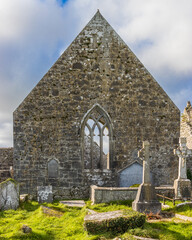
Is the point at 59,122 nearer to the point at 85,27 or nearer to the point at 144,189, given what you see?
the point at 85,27

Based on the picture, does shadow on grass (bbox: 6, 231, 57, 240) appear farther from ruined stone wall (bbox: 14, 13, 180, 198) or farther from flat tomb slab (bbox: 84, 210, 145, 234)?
ruined stone wall (bbox: 14, 13, 180, 198)

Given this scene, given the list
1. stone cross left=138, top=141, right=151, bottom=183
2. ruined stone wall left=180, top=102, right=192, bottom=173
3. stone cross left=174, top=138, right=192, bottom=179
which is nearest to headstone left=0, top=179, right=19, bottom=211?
stone cross left=138, top=141, right=151, bottom=183

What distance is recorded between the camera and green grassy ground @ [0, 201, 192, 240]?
586 cm

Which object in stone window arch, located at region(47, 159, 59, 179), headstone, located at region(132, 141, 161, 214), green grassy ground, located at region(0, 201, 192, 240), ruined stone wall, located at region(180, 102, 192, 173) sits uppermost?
ruined stone wall, located at region(180, 102, 192, 173)

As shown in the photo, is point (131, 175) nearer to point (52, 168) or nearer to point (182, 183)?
point (182, 183)

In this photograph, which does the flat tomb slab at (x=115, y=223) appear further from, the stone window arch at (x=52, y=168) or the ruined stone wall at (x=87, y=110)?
the stone window arch at (x=52, y=168)

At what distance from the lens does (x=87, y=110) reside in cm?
Result: 1361

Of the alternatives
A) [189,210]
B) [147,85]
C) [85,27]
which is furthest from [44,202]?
[85,27]

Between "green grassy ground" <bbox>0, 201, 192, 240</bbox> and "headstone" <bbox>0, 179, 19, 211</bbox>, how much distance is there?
410mm

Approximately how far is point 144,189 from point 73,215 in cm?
232

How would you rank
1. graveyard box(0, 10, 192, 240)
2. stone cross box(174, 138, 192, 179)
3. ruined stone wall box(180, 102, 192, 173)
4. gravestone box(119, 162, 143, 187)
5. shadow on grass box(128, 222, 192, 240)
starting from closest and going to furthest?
shadow on grass box(128, 222, 192, 240), stone cross box(174, 138, 192, 179), gravestone box(119, 162, 143, 187), graveyard box(0, 10, 192, 240), ruined stone wall box(180, 102, 192, 173)

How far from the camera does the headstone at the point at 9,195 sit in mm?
9602

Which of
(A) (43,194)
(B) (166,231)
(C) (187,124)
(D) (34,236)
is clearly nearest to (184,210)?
(B) (166,231)

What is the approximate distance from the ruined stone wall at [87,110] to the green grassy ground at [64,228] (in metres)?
3.75
